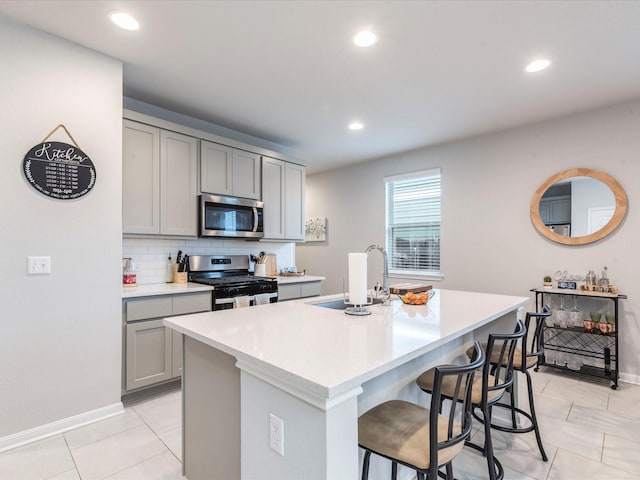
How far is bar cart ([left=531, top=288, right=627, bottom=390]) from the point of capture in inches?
123

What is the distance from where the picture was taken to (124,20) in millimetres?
2061

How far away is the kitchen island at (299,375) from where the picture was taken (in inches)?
38.4

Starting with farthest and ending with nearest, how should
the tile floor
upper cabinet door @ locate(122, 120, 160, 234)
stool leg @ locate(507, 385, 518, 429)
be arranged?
upper cabinet door @ locate(122, 120, 160, 234) → stool leg @ locate(507, 385, 518, 429) → the tile floor

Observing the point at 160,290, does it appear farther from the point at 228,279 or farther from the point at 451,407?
the point at 451,407

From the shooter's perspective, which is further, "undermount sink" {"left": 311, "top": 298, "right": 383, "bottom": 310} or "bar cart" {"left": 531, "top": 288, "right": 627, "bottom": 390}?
"bar cart" {"left": 531, "top": 288, "right": 627, "bottom": 390}

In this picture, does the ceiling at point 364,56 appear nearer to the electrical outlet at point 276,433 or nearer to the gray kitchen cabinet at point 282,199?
the gray kitchen cabinet at point 282,199

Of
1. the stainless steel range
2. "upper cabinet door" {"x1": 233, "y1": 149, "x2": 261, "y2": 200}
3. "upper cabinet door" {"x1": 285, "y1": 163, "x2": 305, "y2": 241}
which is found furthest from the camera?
"upper cabinet door" {"x1": 285, "y1": 163, "x2": 305, "y2": 241}

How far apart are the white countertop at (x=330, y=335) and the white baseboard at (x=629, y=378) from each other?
2078 mm

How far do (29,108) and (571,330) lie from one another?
474 cm

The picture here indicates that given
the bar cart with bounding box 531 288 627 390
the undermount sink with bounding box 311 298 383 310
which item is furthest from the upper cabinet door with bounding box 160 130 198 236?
the bar cart with bounding box 531 288 627 390

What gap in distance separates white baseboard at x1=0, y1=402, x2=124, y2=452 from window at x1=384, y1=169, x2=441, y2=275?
3820 mm

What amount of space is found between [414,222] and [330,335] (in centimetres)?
377

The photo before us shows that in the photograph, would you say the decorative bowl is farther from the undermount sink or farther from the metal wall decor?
the metal wall decor

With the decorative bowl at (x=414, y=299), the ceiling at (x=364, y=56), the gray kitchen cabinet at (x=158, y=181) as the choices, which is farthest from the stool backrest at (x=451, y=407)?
the gray kitchen cabinet at (x=158, y=181)
